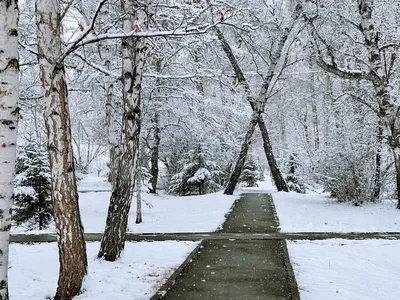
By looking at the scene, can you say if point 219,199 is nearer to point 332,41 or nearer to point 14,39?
point 332,41

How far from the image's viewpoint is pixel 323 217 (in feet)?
37.0

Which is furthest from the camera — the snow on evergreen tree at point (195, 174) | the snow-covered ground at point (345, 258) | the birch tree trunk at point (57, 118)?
the snow on evergreen tree at point (195, 174)

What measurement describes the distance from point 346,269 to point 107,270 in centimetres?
366

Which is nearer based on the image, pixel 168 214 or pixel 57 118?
pixel 57 118

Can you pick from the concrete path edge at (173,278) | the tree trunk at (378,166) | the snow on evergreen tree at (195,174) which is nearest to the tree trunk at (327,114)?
the tree trunk at (378,166)

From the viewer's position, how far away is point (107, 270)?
5.73m

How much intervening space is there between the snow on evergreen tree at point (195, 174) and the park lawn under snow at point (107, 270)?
1169 centimetres

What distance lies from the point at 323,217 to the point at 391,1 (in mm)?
7283

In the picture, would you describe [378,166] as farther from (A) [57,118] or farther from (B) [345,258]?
(A) [57,118]

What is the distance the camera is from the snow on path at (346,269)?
481 centimetres

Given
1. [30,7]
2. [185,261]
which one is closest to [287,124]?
[30,7]

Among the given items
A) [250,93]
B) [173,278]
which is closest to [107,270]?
[173,278]

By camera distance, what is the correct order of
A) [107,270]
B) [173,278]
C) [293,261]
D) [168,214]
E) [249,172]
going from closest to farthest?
[173,278], [107,270], [293,261], [168,214], [249,172]

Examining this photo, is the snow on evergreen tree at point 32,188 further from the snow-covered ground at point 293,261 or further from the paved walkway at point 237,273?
the paved walkway at point 237,273
